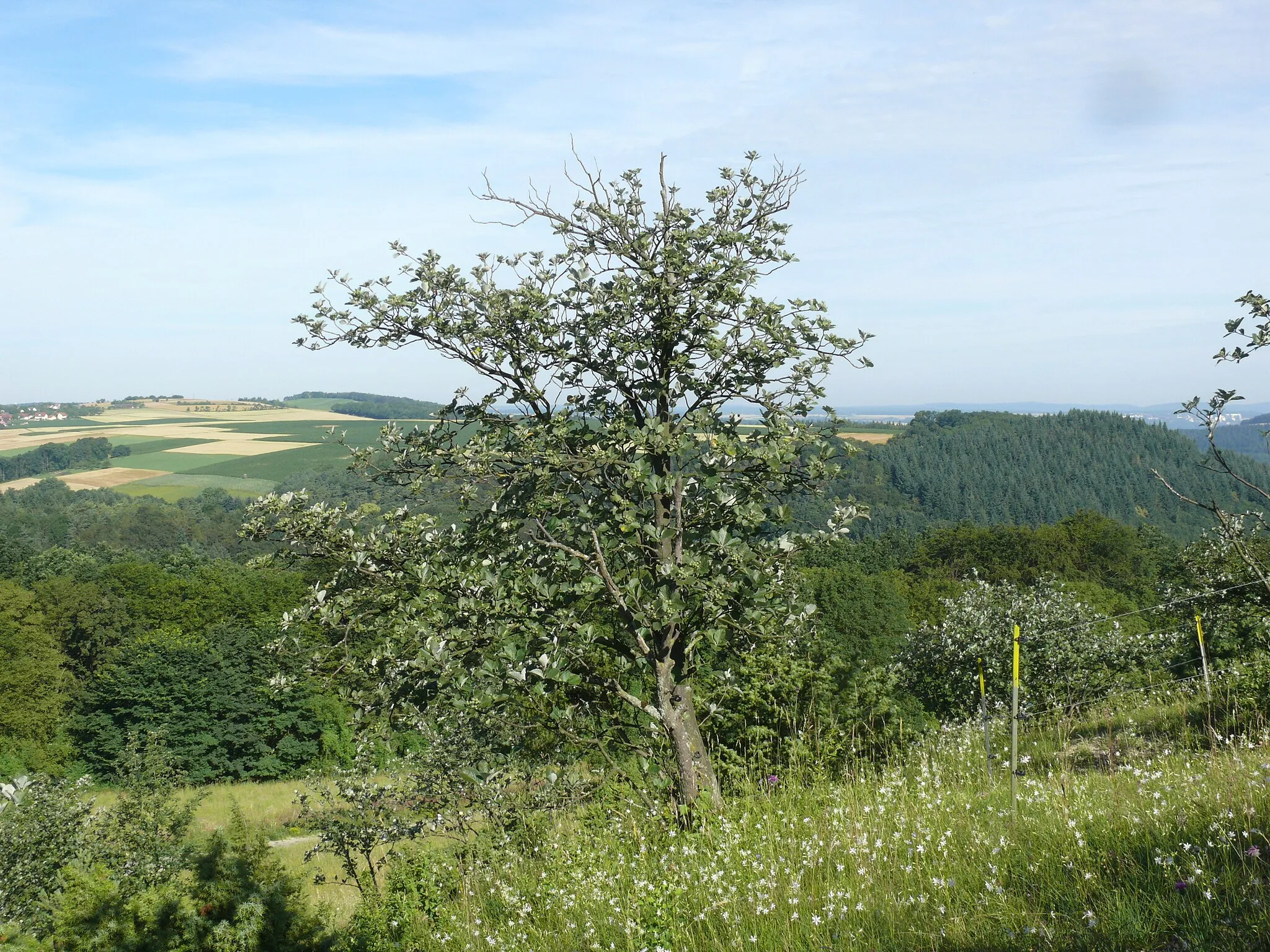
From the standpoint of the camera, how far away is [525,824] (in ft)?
28.6

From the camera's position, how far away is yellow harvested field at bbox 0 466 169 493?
5856 inches

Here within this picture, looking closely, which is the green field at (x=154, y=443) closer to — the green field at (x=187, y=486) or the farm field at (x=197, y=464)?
the farm field at (x=197, y=464)

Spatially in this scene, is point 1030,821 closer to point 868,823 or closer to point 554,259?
point 868,823

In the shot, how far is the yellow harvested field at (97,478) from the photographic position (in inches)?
5856

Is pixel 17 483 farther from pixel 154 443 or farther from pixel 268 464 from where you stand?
pixel 268 464

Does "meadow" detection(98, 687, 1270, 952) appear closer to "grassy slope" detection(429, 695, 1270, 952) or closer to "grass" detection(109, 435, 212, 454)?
"grassy slope" detection(429, 695, 1270, 952)

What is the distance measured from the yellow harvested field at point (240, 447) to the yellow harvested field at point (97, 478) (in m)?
17.0

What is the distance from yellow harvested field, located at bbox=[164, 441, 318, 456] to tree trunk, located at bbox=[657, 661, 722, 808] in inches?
7303

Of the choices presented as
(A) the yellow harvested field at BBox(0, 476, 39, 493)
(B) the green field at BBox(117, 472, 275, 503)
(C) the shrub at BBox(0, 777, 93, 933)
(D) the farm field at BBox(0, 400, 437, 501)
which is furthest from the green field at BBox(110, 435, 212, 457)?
(C) the shrub at BBox(0, 777, 93, 933)

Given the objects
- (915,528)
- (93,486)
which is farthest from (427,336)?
(915,528)

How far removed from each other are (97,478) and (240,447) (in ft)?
111

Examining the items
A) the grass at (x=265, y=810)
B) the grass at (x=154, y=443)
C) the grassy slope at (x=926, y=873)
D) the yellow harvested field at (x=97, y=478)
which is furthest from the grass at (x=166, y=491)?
the grassy slope at (x=926, y=873)

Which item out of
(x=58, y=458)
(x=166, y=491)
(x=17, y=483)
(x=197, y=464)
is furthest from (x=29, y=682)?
(x=58, y=458)

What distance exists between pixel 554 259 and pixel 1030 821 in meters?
5.42
